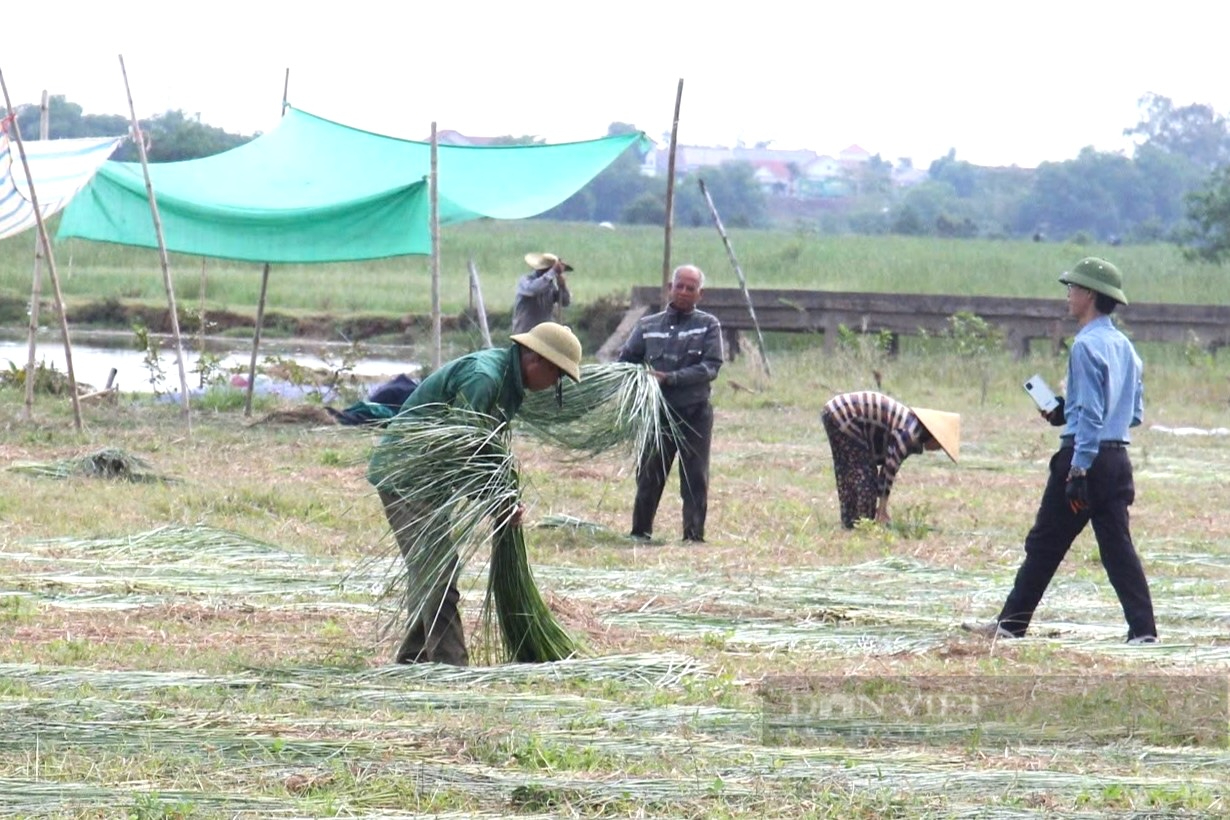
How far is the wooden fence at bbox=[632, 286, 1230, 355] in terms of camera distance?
66.1ft

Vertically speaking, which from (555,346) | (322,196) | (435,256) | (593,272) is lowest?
(555,346)

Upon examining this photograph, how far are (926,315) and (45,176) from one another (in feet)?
34.3

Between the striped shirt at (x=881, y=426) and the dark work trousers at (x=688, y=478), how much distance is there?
790 mm

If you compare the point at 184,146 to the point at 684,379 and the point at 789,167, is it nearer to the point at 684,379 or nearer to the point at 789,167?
the point at 684,379

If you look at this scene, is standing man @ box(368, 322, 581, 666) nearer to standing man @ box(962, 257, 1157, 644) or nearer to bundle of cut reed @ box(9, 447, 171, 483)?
standing man @ box(962, 257, 1157, 644)

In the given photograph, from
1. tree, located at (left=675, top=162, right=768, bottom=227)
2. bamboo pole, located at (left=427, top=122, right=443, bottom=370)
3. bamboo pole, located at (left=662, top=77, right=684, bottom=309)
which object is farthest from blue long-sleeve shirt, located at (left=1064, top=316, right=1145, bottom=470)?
tree, located at (left=675, top=162, right=768, bottom=227)

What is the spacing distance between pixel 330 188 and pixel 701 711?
1036 cm

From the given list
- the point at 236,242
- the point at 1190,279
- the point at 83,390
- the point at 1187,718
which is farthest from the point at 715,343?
the point at 1190,279

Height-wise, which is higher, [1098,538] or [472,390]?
[472,390]

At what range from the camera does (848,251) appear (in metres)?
37.9

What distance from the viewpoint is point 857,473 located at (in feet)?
32.9

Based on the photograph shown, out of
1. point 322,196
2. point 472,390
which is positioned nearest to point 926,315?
point 322,196

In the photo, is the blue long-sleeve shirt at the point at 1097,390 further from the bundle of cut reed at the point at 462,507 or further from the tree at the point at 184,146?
the tree at the point at 184,146

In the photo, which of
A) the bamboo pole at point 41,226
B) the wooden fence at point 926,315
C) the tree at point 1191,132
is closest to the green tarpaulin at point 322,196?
the bamboo pole at point 41,226
